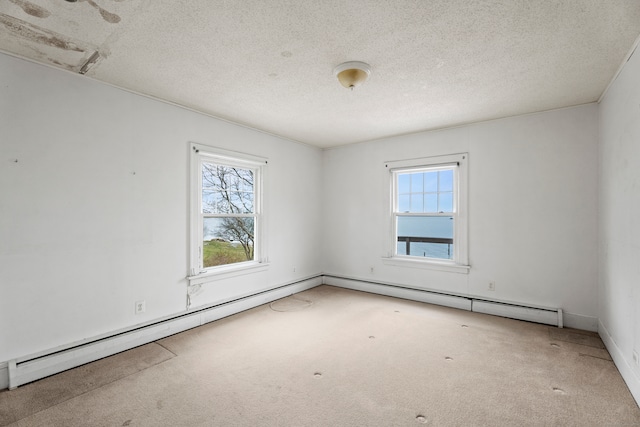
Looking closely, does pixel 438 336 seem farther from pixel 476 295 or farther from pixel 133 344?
pixel 133 344

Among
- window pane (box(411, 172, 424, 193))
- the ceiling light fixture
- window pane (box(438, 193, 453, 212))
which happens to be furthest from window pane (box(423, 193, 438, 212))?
the ceiling light fixture

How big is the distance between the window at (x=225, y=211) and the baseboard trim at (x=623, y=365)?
3.78m

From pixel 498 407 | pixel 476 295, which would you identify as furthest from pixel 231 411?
pixel 476 295

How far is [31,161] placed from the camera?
2.33m

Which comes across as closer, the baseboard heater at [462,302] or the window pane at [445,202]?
the baseboard heater at [462,302]

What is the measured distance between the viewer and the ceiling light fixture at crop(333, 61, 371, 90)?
7.79 ft

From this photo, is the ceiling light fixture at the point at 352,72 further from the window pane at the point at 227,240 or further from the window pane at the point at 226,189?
the window pane at the point at 227,240

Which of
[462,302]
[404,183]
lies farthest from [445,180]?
[462,302]

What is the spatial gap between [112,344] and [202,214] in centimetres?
154

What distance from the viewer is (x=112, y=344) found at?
107 inches

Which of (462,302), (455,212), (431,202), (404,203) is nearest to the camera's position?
(462,302)

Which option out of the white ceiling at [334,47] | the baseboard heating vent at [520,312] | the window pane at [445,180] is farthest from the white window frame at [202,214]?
the baseboard heating vent at [520,312]

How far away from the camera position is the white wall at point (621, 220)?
213 cm

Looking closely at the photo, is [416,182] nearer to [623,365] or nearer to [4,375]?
[623,365]
